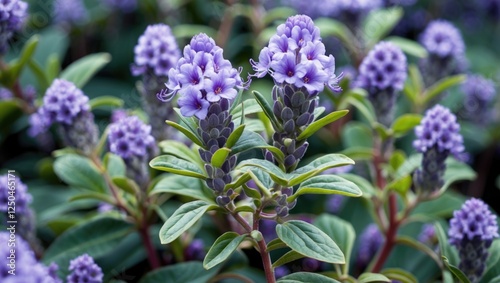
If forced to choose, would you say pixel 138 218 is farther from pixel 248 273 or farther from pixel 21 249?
pixel 21 249

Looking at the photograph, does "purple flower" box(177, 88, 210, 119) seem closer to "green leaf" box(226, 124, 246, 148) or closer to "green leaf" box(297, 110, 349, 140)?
"green leaf" box(226, 124, 246, 148)

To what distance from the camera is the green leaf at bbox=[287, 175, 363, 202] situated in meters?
1.65

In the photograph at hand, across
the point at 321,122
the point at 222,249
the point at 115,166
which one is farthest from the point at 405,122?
the point at 115,166

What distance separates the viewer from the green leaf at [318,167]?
1.65 meters

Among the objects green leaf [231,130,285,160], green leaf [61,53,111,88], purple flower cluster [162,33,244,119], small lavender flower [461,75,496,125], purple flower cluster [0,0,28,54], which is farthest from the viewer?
small lavender flower [461,75,496,125]

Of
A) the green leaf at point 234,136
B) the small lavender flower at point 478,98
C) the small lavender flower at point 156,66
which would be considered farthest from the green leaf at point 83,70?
the small lavender flower at point 478,98

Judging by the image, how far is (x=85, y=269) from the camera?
1.91 meters

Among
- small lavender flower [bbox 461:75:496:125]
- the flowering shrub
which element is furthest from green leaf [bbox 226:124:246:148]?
small lavender flower [bbox 461:75:496:125]

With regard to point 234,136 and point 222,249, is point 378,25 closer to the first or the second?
point 234,136

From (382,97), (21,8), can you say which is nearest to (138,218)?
(21,8)

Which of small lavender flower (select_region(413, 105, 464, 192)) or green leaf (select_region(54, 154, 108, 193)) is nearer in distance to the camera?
small lavender flower (select_region(413, 105, 464, 192))

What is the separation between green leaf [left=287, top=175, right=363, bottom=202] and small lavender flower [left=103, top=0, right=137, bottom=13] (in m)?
2.29

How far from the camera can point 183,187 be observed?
79.4 inches

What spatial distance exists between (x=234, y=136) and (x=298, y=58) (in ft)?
0.89
